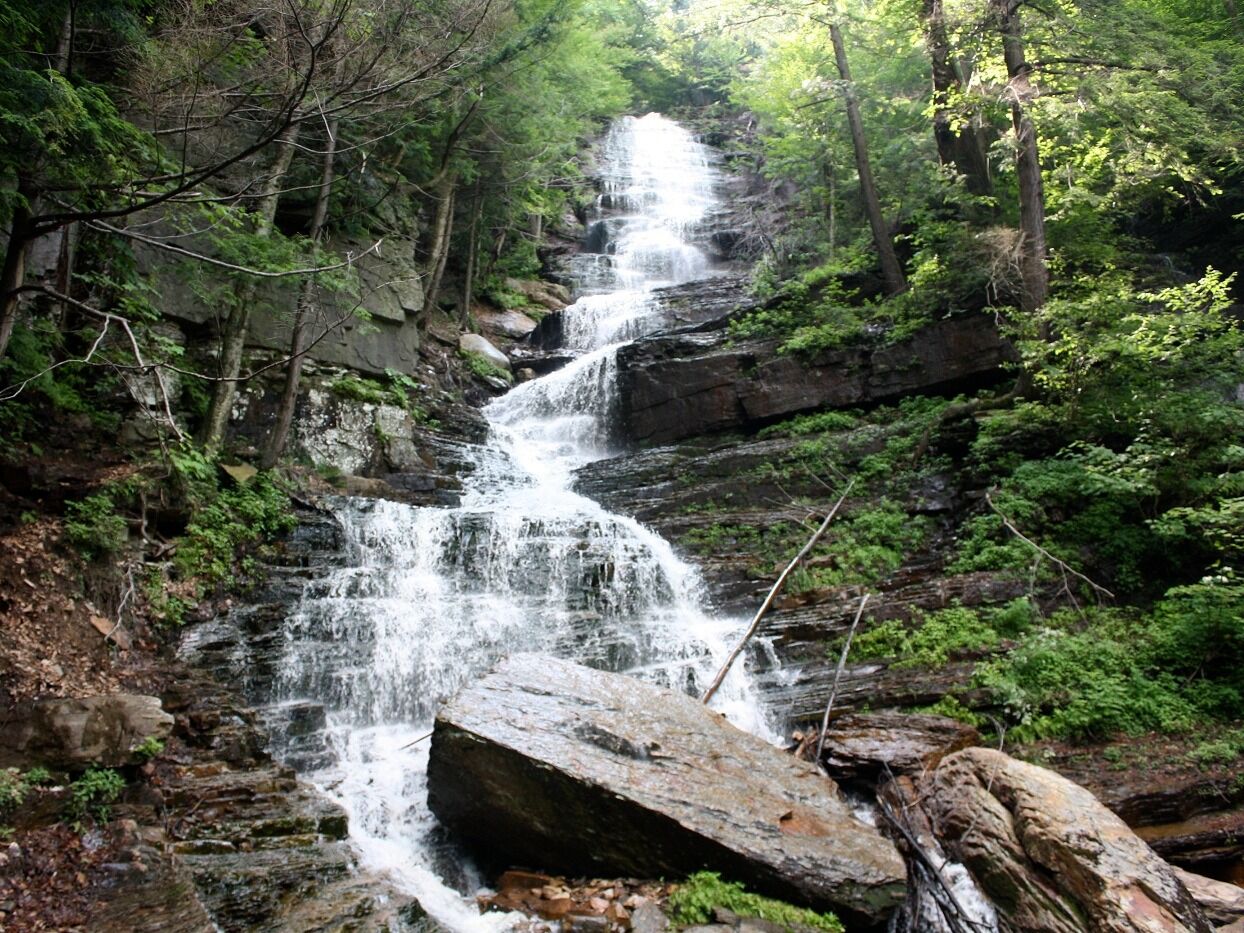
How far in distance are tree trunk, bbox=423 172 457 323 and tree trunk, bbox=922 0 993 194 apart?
10.4 meters

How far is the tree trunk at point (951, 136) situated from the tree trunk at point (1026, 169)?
179 cm

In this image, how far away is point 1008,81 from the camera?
1030 centimetres

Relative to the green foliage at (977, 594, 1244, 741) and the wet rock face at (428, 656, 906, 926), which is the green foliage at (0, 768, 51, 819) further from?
the green foliage at (977, 594, 1244, 741)

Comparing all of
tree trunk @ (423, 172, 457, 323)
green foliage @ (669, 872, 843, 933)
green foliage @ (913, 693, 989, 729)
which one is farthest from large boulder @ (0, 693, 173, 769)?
tree trunk @ (423, 172, 457, 323)

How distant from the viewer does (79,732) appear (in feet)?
16.1

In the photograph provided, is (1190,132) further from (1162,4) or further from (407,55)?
→ (407,55)

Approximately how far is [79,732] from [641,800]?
405cm

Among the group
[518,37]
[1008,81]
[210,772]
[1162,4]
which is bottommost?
[210,772]

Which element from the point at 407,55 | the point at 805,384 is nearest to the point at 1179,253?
the point at 805,384

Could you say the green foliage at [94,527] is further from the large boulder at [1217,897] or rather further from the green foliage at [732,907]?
the large boulder at [1217,897]

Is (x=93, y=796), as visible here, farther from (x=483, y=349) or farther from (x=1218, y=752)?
(x=483, y=349)

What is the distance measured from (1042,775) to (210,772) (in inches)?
258

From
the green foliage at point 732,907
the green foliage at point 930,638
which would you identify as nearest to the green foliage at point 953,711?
the green foliage at point 930,638

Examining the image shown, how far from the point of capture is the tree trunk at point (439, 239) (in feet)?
53.6
